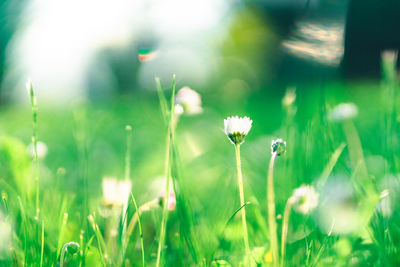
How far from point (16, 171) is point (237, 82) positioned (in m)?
3.51

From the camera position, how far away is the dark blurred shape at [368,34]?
3.46 meters

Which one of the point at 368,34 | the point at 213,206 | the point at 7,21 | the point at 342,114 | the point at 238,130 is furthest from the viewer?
the point at 7,21

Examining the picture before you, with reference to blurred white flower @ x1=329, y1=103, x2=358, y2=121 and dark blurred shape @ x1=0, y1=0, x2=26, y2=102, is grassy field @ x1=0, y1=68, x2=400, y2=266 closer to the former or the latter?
blurred white flower @ x1=329, y1=103, x2=358, y2=121

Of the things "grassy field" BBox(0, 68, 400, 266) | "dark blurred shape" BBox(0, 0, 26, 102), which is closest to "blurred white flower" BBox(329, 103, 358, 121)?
"grassy field" BBox(0, 68, 400, 266)

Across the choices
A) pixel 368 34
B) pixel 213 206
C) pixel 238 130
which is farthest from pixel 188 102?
pixel 368 34

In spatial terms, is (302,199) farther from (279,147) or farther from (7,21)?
(7,21)

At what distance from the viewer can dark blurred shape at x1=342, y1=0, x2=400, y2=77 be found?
3465 millimetres

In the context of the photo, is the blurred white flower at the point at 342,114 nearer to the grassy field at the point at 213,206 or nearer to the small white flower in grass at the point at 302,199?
the grassy field at the point at 213,206

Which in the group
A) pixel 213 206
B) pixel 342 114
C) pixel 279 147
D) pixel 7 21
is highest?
pixel 279 147

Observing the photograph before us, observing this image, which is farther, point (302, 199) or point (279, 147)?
point (302, 199)

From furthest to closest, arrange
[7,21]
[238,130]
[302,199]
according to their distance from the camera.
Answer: [7,21] → [302,199] → [238,130]

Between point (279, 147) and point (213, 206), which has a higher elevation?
point (279, 147)

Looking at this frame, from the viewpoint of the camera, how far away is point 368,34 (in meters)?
3.59

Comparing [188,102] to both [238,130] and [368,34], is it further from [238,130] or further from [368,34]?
[368,34]
